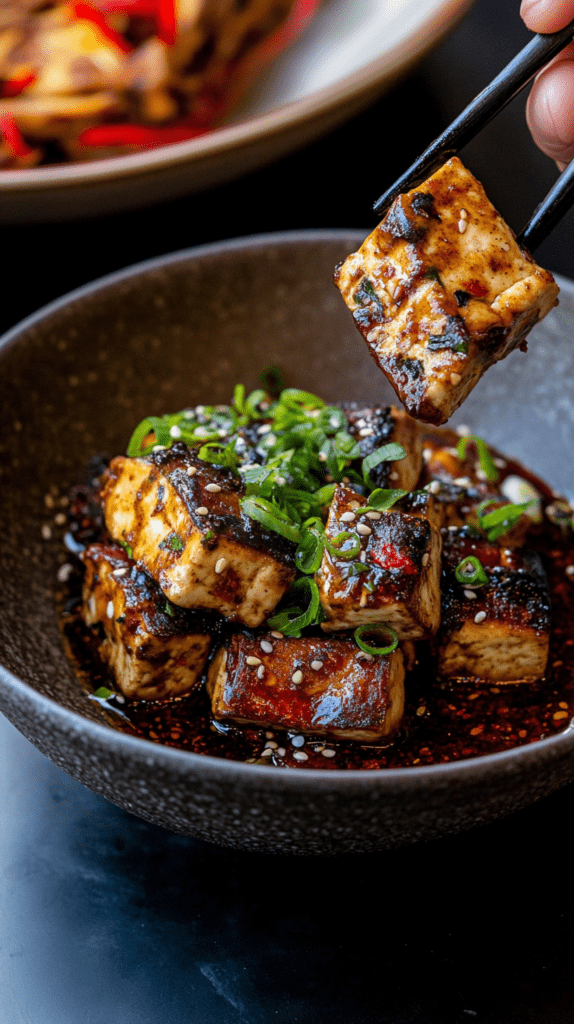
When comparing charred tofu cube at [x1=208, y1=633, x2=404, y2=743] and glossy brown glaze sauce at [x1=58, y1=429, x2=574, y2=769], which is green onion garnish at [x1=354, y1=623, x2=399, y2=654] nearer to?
charred tofu cube at [x1=208, y1=633, x2=404, y2=743]

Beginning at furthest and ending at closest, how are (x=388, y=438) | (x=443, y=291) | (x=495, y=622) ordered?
1. (x=388, y=438)
2. (x=495, y=622)
3. (x=443, y=291)

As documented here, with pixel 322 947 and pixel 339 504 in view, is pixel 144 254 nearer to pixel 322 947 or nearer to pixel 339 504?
pixel 339 504

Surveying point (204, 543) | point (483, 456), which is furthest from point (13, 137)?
point (204, 543)

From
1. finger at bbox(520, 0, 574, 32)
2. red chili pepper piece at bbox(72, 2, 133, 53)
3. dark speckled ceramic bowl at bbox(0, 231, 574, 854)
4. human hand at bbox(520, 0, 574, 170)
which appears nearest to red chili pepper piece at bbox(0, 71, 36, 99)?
red chili pepper piece at bbox(72, 2, 133, 53)

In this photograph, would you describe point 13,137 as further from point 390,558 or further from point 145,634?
point 390,558

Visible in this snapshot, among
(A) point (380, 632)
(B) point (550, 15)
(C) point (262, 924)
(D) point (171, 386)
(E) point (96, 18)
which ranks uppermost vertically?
(B) point (550, 15)
